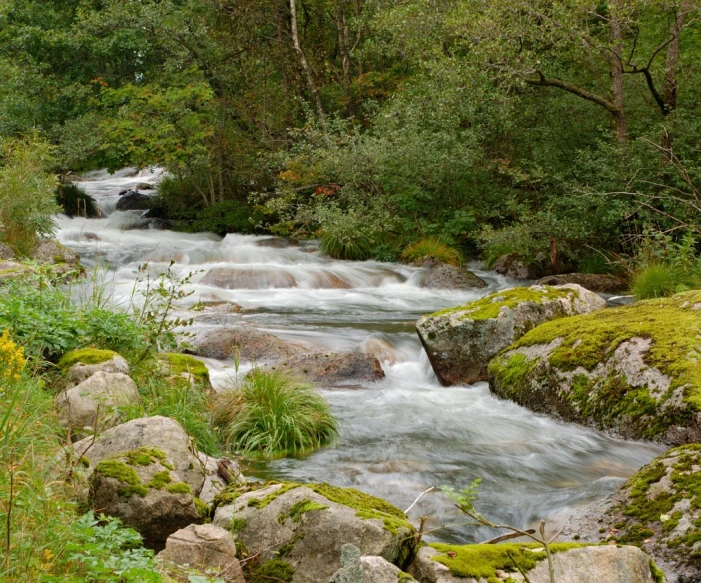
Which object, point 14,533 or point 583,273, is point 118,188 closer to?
point 583,273

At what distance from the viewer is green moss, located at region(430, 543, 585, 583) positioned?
11.2 ft

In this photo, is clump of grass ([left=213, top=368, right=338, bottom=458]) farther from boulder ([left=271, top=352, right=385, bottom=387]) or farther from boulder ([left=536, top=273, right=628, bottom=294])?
boulder ([left=536, top=273, right=628, bottom=294])

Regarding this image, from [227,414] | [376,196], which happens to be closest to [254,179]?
[376,196]

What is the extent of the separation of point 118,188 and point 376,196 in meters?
14.9

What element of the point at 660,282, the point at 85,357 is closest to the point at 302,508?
the point at 85,357

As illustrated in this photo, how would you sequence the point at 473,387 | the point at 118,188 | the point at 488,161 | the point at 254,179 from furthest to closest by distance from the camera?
1. the point at 118,188
2. the point at 254,179
3. the point at 488,161
4. the point at 473,387

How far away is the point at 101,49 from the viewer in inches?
792

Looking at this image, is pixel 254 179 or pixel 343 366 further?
pixel 254 179

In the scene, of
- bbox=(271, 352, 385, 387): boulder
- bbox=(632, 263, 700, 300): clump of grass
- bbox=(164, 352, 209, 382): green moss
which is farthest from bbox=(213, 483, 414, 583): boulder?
bbox=(632, 263, 700, 300): clump of grass

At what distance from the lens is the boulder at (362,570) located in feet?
9.09

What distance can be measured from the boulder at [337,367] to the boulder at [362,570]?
5.75 meters

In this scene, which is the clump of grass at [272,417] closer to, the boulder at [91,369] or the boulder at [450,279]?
the boulder at [91,369]

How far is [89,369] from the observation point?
595 cm

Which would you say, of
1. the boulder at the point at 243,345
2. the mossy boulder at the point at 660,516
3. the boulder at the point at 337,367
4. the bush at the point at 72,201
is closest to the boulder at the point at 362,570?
the mossy boulder at the point at 660,516
